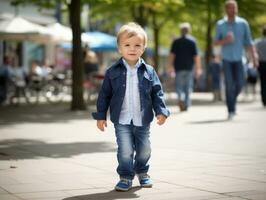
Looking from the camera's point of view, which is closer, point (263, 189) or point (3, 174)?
point (263, 189)

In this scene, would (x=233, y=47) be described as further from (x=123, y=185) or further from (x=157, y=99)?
(x=123, y=185)

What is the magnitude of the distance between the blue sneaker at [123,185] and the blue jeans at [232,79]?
905cm

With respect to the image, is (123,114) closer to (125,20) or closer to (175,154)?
(175,154)

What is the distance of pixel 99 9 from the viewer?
1260 inches

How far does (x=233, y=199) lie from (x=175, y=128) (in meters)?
7.93

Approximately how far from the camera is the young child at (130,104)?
23.8ft

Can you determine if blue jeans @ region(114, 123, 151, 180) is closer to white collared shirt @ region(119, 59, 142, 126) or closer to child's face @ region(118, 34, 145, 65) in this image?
white collared shirt @ region(119, 59, 142, 126)

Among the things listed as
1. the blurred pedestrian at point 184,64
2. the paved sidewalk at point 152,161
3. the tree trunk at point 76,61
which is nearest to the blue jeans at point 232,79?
the paved sidewalk at point 152,161

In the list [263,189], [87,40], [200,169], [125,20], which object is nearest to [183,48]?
[87,40]

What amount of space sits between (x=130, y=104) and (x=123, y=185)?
2.38 ft

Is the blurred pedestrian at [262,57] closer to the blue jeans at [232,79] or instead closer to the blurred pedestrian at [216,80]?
the blue jeans at [232,79]

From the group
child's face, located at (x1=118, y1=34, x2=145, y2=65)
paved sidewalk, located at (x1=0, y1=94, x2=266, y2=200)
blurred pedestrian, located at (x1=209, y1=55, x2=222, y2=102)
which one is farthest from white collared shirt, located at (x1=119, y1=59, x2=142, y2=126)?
blurred pedestrian, located at (x1=209, y1=55, x2=222, y2=102)

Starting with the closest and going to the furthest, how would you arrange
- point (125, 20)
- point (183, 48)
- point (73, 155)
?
1. point (73, 155)
2. point (183, 48)
3. point (125, 20)

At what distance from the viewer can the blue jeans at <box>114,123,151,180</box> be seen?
7.29 meters
